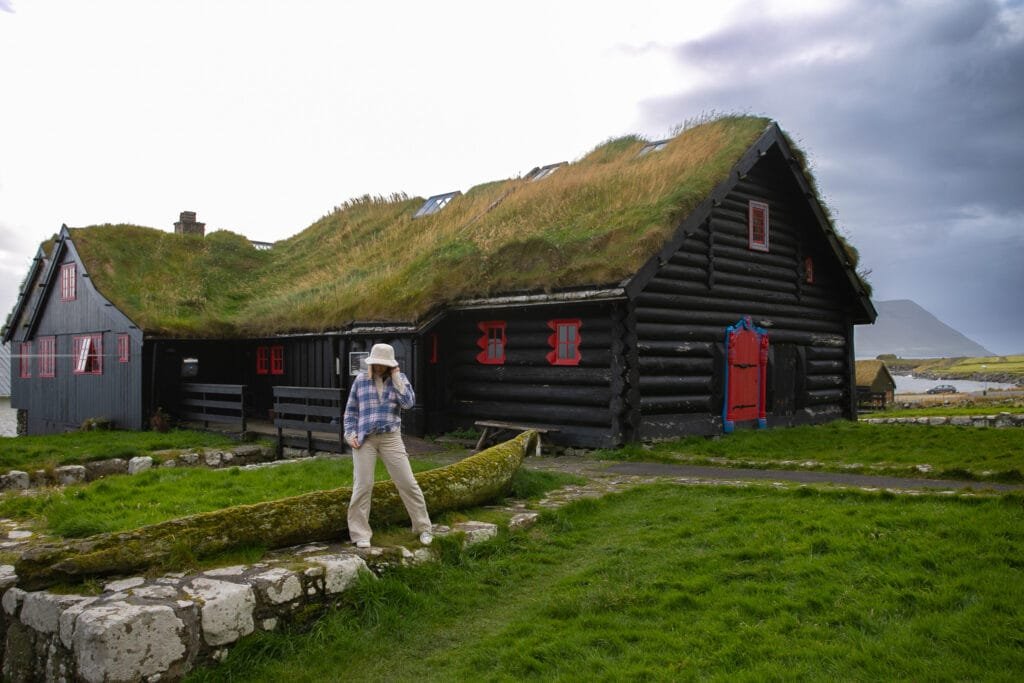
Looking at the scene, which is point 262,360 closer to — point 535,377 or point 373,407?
point 535,377

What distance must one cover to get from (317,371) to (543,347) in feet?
23.7

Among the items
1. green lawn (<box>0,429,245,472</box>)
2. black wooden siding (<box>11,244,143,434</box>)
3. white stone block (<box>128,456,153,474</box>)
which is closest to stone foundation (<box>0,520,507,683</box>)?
white stone block (<box>128,456,153,474</box>)

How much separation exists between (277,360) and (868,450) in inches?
626

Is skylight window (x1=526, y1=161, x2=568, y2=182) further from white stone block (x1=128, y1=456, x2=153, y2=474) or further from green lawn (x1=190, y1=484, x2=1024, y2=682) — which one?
green lawn (x1=190, y1=484, x2=1024, y2=682)

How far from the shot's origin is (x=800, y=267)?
766 inches

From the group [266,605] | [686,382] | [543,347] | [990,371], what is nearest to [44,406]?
[543,347]

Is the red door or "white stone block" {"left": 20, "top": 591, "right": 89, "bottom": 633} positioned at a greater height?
the red door

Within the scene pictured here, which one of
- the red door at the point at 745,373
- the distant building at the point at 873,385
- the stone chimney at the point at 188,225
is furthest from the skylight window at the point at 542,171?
the distant building at the point at 873,385

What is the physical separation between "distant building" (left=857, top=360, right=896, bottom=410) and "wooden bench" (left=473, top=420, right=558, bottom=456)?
30108mm

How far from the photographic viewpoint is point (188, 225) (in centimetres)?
3003

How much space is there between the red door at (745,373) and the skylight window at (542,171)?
9014 millimetres

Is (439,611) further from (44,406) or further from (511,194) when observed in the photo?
(44,406)

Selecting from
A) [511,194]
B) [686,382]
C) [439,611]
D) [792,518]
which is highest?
[511,194]

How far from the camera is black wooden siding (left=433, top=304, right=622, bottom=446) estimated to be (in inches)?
580
